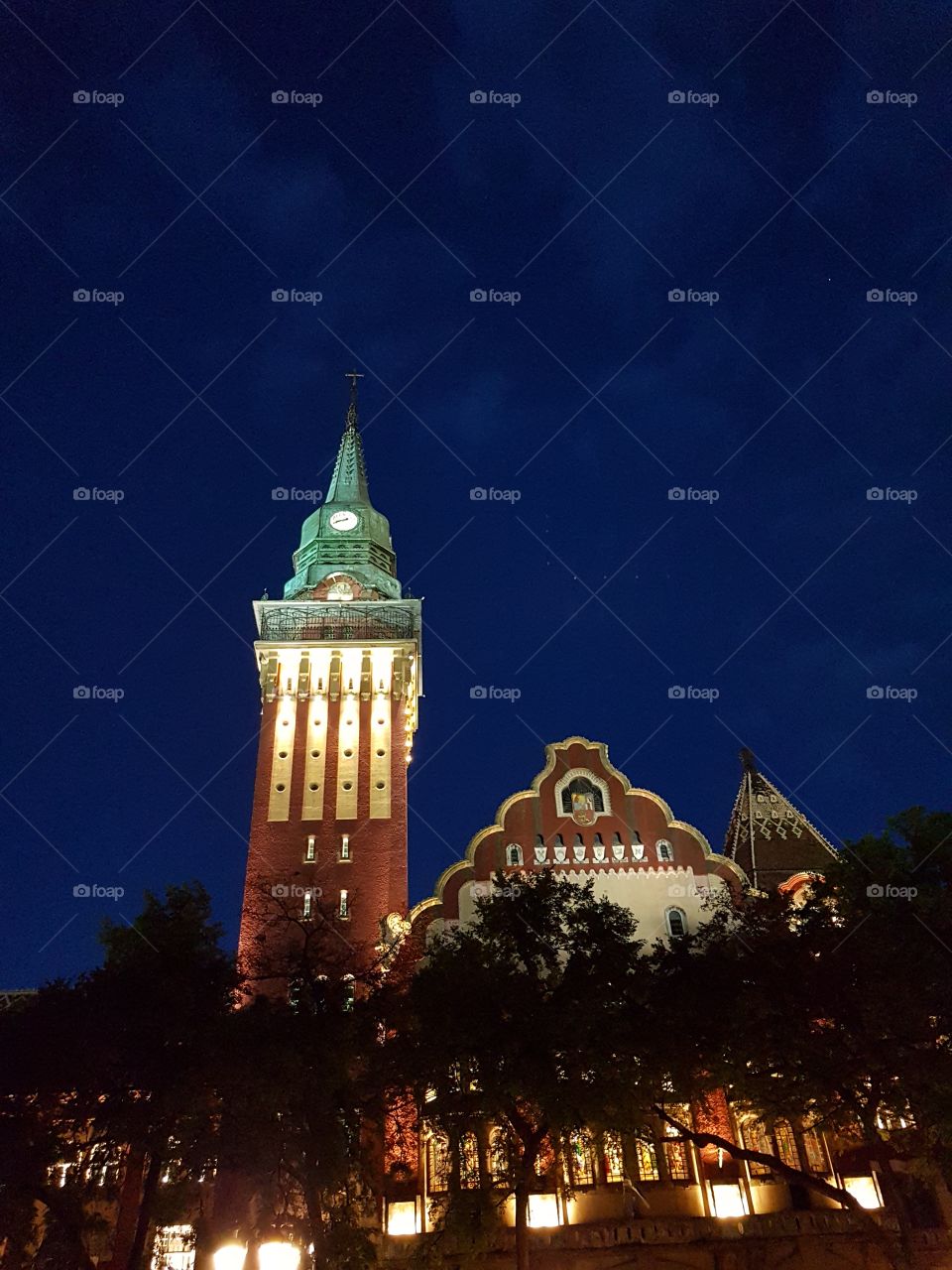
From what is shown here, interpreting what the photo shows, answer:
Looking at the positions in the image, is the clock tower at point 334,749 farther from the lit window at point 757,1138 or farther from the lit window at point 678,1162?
the lit window at point 757,1138

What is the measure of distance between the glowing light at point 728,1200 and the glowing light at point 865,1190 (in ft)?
14.2

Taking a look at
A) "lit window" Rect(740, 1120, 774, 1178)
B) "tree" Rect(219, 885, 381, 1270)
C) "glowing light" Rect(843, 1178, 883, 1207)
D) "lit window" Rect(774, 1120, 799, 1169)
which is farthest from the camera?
"lit window" Rect(740, 1120, 774, 1178)

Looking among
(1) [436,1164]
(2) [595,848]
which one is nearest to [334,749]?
(2) [595,848]

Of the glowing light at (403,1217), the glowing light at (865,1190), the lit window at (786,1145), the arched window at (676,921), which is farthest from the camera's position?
the arched window at (676,921)

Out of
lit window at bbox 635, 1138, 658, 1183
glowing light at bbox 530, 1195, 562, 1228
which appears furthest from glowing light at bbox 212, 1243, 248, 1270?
lit window at bbox 635, 1138, 658, 1183

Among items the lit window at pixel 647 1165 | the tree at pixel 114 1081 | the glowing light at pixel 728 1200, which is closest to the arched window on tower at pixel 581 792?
the lit window at pixel 647 1165

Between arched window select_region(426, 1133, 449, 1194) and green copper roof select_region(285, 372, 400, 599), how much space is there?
118 feet

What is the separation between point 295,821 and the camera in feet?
177

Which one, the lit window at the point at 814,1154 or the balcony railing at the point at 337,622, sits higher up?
the balcony railing at the point at 337,622

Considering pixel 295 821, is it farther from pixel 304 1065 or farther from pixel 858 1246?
pixel 858 1246

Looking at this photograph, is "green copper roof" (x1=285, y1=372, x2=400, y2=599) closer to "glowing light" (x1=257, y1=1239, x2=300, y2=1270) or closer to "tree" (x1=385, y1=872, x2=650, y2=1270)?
"tree" (x1=385, y1=872, x2=650, y2=1270)

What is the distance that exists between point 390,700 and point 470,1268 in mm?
31096

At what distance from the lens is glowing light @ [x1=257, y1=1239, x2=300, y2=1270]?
27641 mm

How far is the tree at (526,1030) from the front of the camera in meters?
31.1
